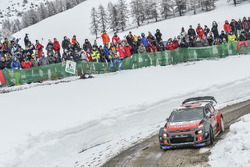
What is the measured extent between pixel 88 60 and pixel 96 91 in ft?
15.1

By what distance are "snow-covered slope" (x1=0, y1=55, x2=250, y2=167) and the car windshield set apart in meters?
2.82

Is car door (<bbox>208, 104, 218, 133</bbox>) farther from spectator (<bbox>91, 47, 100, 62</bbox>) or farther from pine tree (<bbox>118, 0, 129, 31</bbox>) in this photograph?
pine tree (<bbox>118, 0, 129, 31</bbox>)

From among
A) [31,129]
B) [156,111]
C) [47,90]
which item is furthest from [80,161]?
[47,90]

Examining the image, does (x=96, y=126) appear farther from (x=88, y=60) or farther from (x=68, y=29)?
(x=68, y=29)

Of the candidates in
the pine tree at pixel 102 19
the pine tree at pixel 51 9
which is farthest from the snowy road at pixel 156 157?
the pine tree at pixel 51 9

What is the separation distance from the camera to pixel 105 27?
282 ft

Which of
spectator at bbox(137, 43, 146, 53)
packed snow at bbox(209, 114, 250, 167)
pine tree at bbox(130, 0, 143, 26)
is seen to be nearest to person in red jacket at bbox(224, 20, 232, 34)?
spectator at bbox(137, 43, 146, 53)

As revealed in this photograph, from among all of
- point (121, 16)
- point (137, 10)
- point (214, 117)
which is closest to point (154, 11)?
point (137, 10)

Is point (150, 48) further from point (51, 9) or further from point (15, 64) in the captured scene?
point (51, 9)

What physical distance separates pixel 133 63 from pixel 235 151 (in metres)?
15.9

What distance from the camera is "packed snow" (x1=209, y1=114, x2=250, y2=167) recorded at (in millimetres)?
8242

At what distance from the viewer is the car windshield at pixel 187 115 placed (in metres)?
12.1

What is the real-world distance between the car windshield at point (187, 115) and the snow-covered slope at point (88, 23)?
1346 inches

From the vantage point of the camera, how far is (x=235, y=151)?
8.79 meters
